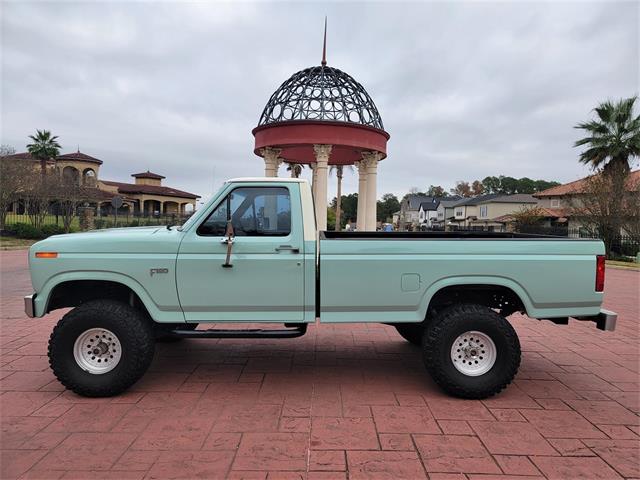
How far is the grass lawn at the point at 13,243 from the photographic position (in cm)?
2023

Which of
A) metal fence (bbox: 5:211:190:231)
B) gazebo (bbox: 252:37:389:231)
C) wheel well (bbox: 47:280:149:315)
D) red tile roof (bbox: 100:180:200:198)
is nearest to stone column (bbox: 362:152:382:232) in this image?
gazebo (bbox: 252:37:389:231)

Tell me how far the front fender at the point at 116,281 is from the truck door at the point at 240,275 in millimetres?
143

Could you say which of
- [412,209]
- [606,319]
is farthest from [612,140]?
[412,209]

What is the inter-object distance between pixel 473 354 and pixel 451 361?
26cm

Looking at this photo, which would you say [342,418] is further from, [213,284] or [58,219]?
[58,219]

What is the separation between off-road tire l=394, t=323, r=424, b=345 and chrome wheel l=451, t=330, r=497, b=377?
978 millimetres

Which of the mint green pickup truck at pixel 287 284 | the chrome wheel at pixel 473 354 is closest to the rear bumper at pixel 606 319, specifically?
the mint green pickup truck at pixel 287 284

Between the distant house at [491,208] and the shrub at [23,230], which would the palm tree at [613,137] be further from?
the shrub at [23,230]

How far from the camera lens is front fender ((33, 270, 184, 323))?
12.4ft

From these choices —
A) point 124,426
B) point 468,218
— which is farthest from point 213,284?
point 468,218

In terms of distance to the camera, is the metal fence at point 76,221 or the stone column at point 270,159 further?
the metal fence at point 76,221

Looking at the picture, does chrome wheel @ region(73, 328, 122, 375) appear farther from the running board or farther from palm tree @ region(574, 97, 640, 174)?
palm tree @ region(574, 97, 640, 174)

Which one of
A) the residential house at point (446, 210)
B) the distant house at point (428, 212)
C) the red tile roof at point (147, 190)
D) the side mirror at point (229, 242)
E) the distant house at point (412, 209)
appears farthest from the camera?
the distant house at point (412, 209)

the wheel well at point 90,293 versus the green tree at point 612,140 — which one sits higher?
the green tree at point 612,140
